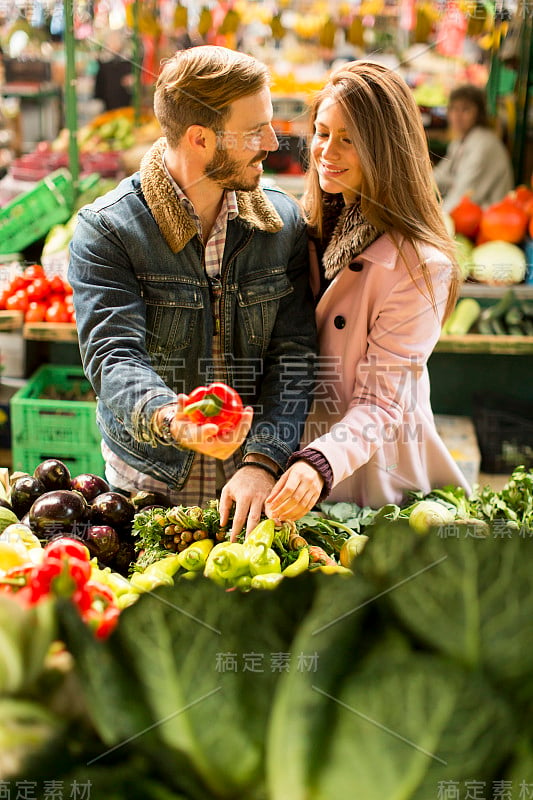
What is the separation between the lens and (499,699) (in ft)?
2.60

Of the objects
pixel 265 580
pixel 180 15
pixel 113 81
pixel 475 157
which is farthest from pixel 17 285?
pixel 113 81

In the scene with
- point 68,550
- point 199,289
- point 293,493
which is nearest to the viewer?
point 68,550

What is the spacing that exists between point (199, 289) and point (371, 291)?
1.40 feet

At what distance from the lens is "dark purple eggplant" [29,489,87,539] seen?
1679mm

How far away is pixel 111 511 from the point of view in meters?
1.79

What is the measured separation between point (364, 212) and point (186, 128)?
47 cm

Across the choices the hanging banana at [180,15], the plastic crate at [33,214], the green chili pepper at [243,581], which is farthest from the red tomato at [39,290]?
the hanging banana at [180,15]

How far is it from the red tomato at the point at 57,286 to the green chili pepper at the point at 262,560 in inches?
90.5

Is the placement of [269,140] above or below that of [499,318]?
above

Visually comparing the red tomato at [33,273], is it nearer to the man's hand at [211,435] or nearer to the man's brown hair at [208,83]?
the man's brown hair at [208,83]

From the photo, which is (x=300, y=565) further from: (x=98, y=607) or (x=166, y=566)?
(x=98, y=607)

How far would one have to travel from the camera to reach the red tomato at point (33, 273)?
362 centimetres

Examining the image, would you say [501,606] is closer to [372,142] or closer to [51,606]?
[51,606]

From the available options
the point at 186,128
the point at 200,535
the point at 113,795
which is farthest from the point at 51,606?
the point at 186,128
